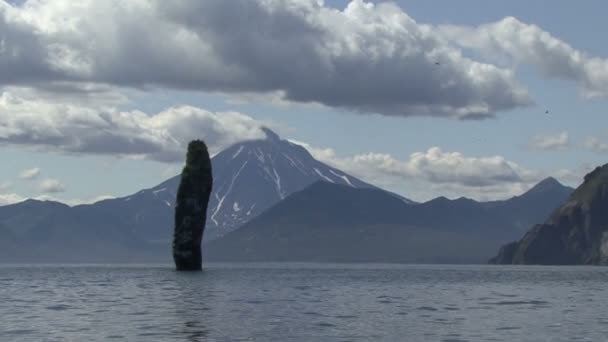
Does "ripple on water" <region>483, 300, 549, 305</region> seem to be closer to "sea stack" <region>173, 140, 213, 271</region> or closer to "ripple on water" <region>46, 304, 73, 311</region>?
"ripple on water" <region>46, 304, 73, 311</region>

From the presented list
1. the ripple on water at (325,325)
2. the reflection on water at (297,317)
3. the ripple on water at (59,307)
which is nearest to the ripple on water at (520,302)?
the reflection on water at (297,317)

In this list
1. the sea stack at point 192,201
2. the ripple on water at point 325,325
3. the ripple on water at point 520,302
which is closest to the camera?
the ripple on water at point 325,325

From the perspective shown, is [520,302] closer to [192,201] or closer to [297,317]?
[297,317]

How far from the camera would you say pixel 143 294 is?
99375mm

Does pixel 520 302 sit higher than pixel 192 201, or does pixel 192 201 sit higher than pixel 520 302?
pixel 192 201

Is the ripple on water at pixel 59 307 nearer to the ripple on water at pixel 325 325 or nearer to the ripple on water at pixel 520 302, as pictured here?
the ripple on water at pixel 325 325

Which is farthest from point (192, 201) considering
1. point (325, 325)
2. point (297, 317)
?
point (325, 325)

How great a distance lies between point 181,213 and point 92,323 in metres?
109

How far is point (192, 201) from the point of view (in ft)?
564

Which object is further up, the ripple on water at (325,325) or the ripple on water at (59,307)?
the ripple on water at (59,307)

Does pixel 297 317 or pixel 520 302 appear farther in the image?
pixel 520 302

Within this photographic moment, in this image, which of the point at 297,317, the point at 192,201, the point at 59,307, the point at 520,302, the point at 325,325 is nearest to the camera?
the point at 325,325

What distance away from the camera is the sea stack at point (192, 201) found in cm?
17138

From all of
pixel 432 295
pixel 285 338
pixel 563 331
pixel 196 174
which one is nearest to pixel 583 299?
pixel 432 295
